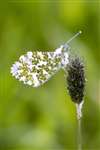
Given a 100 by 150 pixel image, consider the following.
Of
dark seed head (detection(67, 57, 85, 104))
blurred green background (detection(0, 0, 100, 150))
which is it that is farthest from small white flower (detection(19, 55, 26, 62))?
blurred green background (detection(0, 0, 100, 150))

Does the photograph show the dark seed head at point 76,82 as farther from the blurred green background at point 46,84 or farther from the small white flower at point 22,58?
the blurred green background at point 46,84

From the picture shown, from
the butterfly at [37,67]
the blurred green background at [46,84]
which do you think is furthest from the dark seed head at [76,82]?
the blurred green background at [46,84]

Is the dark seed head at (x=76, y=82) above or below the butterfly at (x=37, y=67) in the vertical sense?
below

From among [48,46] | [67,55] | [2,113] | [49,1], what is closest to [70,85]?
[67,55]

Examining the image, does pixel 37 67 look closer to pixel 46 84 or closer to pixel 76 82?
pixel 76 82

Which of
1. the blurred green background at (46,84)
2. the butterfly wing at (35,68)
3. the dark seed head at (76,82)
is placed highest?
the blurred green background at (46,84)

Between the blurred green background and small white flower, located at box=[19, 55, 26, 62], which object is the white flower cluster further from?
the blurred green background

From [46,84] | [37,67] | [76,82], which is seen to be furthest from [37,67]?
[46,84]
